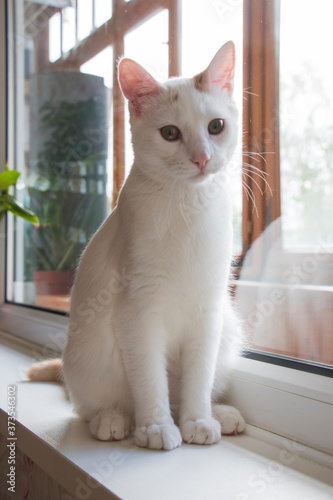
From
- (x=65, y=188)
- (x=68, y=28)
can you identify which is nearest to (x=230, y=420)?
(x=65, y=188)

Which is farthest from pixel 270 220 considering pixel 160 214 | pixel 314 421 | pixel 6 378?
pixel 6 378

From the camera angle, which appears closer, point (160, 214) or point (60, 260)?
point (160, 214)

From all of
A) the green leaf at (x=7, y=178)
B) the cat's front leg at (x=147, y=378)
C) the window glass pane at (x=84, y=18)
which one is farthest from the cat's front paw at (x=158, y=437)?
the window glass pane at (x=84, y=18)

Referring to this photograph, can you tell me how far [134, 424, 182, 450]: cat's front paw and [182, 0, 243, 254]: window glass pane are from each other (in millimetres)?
458

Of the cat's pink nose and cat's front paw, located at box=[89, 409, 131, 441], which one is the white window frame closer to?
cat's front paw, located at box=[89, 409, 131, 441]

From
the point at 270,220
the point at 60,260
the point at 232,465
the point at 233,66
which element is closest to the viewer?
the point at 232,465

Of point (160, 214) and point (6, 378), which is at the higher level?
point (160, 214)

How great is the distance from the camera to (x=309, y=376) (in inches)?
33.8

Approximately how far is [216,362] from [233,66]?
59 centimetres

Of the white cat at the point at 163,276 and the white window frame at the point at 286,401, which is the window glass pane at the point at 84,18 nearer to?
the white cat at the point at 163,276

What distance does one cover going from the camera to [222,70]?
0.90 metres

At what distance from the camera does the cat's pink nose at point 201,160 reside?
81 cm

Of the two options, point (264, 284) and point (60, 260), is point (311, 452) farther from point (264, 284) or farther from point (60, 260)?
point (60, 260)

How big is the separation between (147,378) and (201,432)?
5.3 inches
